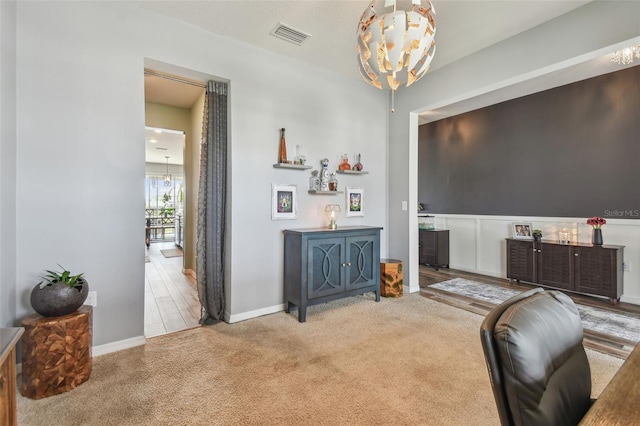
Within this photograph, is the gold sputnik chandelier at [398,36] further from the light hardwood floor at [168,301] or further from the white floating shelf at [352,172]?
→ the light hardwood floor at [168,301]

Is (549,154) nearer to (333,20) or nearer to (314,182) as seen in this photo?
(314,182)

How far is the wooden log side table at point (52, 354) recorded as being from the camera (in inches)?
68.9

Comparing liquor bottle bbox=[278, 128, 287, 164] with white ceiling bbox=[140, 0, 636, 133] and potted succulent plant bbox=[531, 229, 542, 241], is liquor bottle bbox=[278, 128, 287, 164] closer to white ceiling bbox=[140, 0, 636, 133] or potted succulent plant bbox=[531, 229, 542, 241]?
white ceiling bbox=[140, 0, 636, 133]

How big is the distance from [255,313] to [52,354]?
5.29 ft

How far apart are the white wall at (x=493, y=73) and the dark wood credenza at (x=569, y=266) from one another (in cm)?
32

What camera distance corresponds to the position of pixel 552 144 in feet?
13.8

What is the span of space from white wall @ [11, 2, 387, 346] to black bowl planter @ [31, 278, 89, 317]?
0.35 m

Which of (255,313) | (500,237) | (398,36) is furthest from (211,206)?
(500,237)

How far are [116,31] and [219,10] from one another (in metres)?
0.84

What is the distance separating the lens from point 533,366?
71 centimetres

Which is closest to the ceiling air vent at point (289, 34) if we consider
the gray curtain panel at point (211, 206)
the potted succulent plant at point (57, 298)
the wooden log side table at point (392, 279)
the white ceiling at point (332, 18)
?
the white ceiling at point (332, 18)

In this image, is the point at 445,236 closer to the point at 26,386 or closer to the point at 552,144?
the point at 552,144

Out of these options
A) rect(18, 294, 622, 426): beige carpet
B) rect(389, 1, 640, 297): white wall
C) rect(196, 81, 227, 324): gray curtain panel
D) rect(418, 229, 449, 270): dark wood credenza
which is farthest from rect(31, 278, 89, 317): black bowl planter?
rect(418, 229, 449, 270): dark wood credenza

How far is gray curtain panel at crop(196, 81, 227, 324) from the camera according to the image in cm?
289
